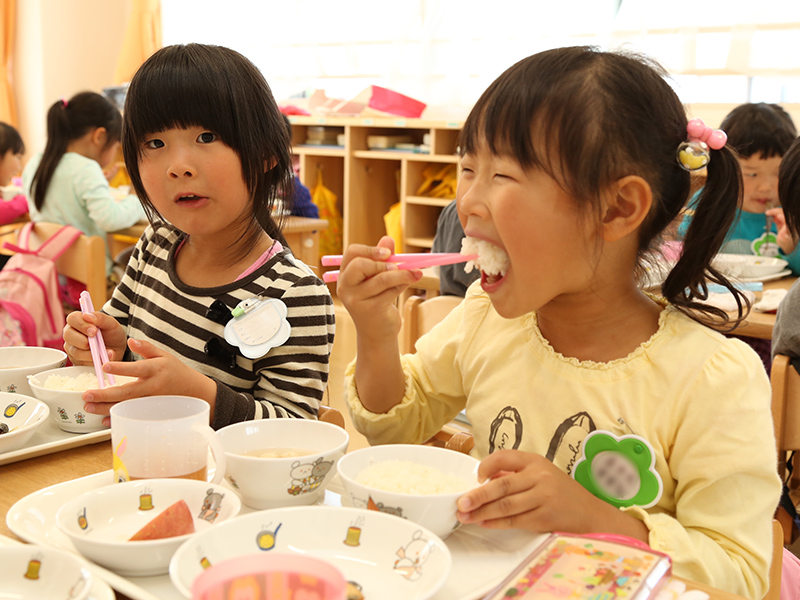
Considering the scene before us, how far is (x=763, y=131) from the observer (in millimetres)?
2719

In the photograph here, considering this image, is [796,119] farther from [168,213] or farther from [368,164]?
[168,213]

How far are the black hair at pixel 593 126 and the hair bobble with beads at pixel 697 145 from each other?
1 centimetres

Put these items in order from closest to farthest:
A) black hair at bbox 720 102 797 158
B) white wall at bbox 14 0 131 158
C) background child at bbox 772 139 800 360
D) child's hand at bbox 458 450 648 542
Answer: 1. child's hand at bbox 458 450 648 542
2. background child at bbox 772 139 800 360
3. black hair at bbox 720 102 797 158
4. white wall at bbox 14 0 131 158

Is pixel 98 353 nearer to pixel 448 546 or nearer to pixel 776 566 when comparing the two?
pixel 448 546

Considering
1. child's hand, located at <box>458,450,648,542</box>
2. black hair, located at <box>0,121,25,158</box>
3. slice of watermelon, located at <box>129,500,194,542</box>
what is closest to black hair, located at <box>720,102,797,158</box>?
child's hand, located at <box>458,450,648,542</box>

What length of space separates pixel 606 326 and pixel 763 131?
7.12 feet

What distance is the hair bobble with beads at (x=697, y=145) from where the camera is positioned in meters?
0.83

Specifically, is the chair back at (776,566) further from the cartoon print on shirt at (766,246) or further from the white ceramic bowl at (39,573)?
the cartoon print on shirt at (766,246)

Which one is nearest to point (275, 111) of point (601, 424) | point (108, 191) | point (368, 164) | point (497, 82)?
point (497, 82)

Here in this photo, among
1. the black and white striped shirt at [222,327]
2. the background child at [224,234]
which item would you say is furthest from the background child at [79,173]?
the background child at [224,234]

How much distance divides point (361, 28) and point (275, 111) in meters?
3.84

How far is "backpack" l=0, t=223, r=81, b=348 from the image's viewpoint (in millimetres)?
2492

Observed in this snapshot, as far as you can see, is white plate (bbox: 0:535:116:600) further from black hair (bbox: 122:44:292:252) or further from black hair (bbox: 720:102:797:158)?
black hair (bbox: 720:102:797:158)

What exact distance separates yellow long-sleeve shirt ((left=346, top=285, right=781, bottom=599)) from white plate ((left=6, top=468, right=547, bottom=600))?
0.54ft
